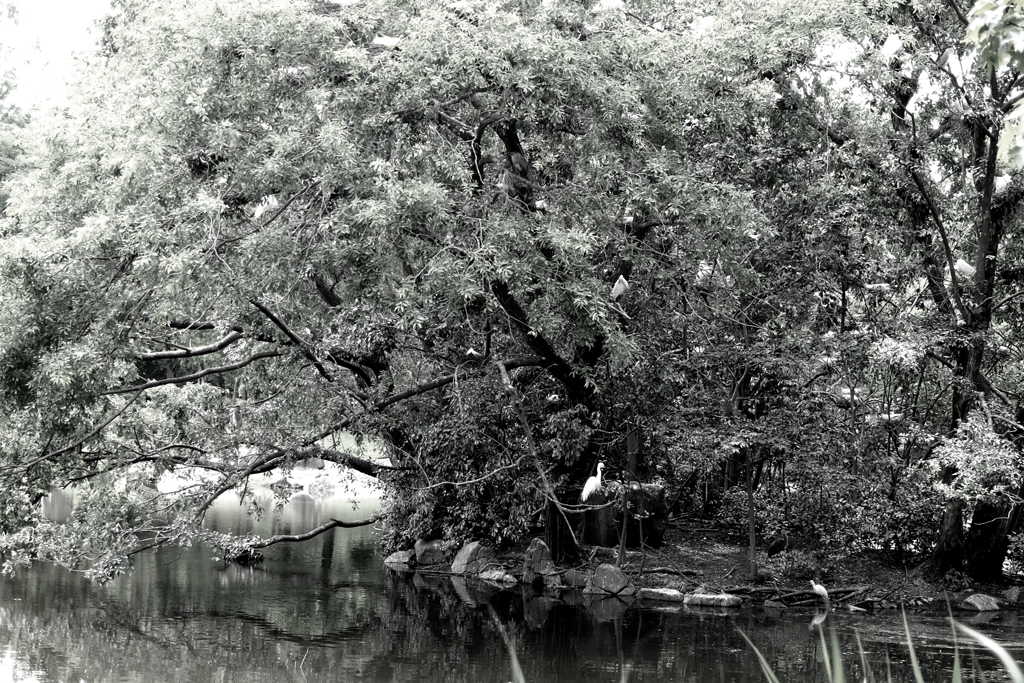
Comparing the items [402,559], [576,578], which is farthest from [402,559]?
[576,578]

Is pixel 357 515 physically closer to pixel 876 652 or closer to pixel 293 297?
pixel 293 297

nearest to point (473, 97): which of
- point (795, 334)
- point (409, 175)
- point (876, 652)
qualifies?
point (409, 175)

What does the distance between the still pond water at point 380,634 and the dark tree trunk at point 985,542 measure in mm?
1311

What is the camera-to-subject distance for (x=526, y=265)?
29.6 feet

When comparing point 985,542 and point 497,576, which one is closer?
point 985,542

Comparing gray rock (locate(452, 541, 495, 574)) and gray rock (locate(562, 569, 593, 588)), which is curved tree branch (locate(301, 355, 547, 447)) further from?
gray rock (locate(452, 541, 495, 574))

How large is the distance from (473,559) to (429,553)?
1.00m

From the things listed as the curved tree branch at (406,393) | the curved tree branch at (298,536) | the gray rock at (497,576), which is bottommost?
the gray rock at (497,576)

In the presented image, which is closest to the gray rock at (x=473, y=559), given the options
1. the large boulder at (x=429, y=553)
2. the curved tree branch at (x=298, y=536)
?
the large boulder at (x=429, y=553)

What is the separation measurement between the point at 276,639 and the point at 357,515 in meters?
11.2

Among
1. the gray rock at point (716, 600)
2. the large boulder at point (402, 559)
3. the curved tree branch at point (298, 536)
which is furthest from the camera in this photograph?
the large boulder at point (402, 559)

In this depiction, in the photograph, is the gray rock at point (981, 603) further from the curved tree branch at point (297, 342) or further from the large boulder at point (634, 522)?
the curved tree branch at point (297, 342)

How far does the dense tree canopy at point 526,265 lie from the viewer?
27.8 ft

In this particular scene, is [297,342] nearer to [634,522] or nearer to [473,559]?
[473,559]
